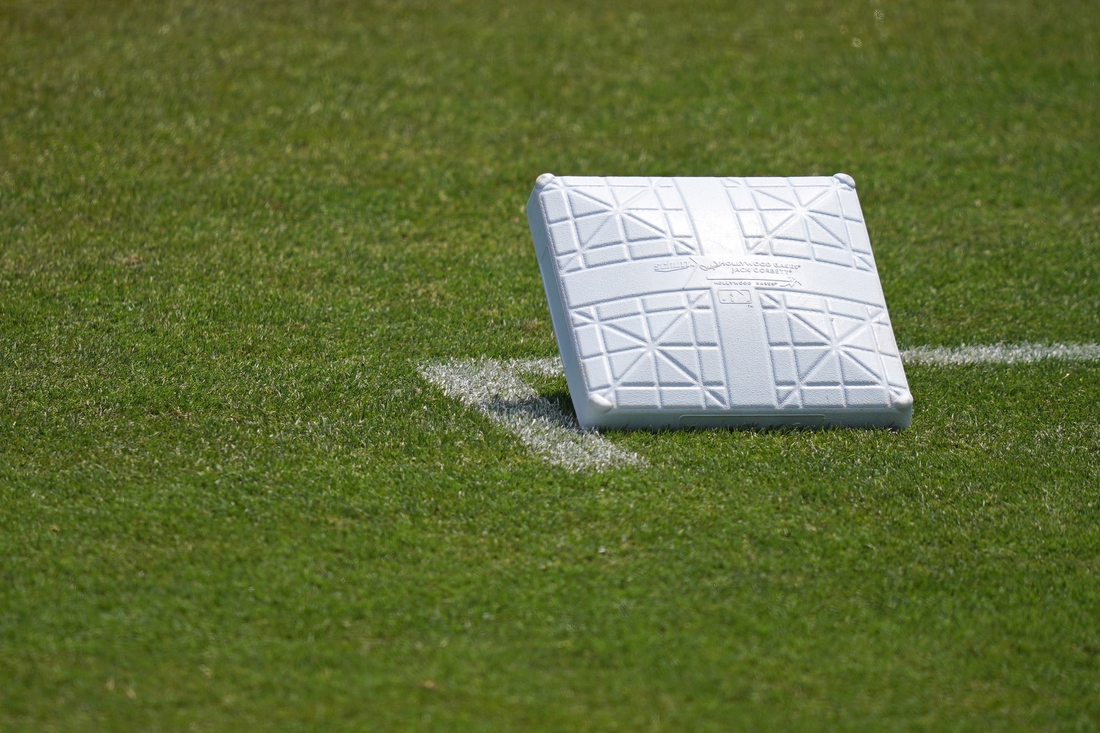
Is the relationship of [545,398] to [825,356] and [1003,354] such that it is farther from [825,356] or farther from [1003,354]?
[1003,354]

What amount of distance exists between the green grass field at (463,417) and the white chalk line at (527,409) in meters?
0.07

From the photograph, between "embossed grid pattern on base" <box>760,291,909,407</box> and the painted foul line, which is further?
the painted foul line

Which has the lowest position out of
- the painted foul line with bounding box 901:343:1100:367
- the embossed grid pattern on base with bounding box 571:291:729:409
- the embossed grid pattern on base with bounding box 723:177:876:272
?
the painted foul line with bounding box 901:343:1100:367

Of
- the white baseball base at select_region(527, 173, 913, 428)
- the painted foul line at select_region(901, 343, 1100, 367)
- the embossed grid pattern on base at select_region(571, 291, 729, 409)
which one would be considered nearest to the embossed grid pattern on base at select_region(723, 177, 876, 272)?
the white baseball base at select_region(527, 173, 913, 428)

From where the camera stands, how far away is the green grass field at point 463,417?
7.89 feet

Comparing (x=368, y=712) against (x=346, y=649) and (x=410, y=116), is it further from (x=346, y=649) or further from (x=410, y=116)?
(x=410, y=116)

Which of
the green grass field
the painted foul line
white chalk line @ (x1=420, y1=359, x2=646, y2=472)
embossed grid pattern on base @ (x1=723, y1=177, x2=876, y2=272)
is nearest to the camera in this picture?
the green grass field

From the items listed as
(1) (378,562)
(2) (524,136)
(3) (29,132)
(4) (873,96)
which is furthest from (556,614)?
(4) (873,96)

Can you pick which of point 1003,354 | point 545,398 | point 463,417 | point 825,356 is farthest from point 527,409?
point 1003,354

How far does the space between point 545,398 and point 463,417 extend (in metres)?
0.31

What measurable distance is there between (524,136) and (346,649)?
359 cm

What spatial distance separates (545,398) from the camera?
3551mm

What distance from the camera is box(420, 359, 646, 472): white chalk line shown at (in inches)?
125

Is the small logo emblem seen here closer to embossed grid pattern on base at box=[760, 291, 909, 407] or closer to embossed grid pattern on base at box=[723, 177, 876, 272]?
embossed grid pattern on base at box=[760, 291, 909, 407]
